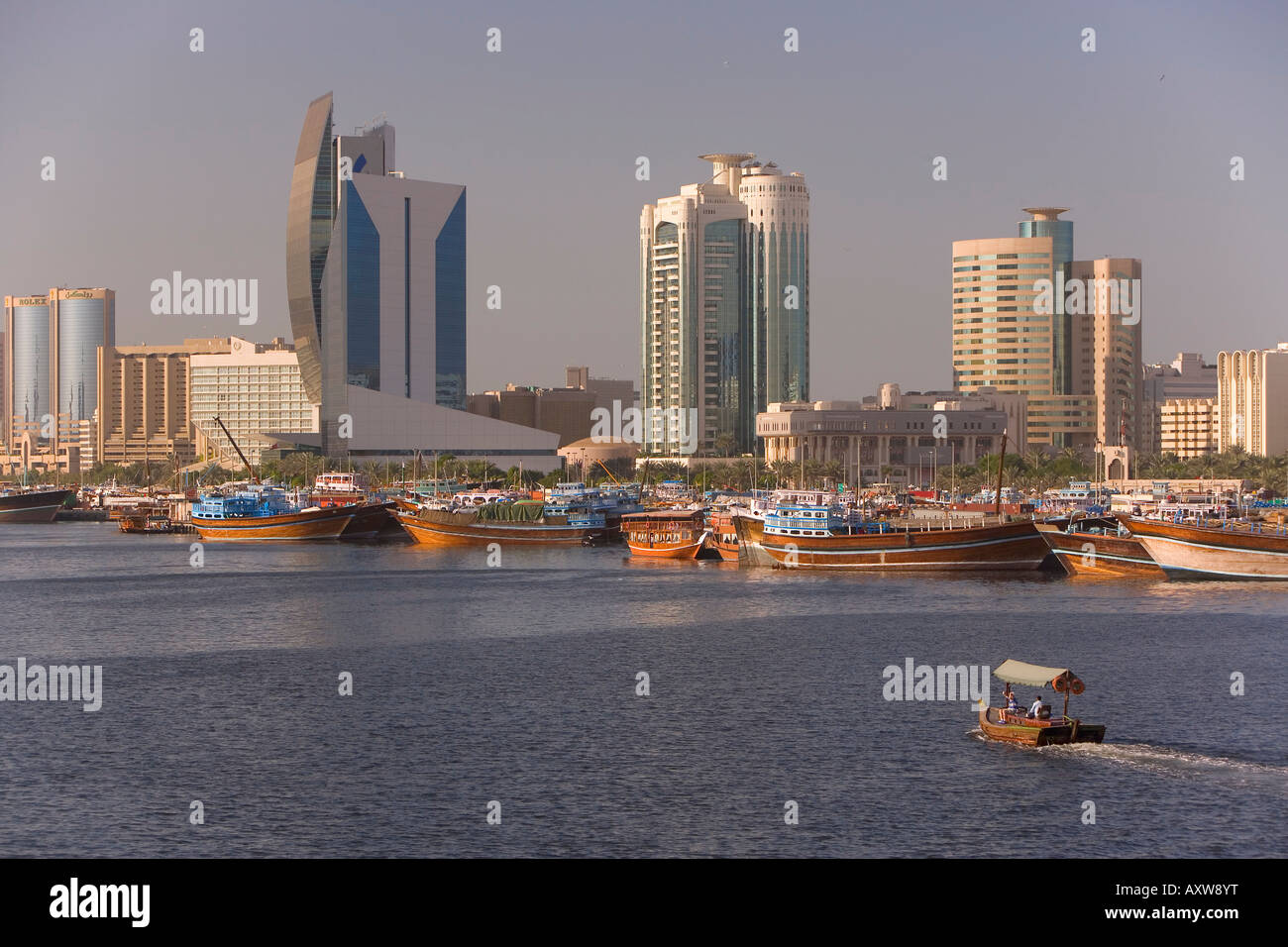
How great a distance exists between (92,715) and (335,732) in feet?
18.4

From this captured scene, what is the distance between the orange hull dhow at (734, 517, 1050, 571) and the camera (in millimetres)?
65312

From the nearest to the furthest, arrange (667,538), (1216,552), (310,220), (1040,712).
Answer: (1040,712) → (1216,552) → (667,538) → (310,220)

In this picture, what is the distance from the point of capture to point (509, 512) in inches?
3848

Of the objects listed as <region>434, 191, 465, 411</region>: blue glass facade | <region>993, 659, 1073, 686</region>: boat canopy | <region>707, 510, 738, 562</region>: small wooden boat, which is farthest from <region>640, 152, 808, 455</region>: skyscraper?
<region>993, 659, 1073, 686</region>: boat canopy

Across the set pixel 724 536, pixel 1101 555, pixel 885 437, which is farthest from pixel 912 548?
pixel 885 437

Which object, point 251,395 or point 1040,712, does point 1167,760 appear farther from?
point 251,395

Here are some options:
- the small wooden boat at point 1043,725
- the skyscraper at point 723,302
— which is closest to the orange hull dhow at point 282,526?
the small wooden boat at point 1043,725

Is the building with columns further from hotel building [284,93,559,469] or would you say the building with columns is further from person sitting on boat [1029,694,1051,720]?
person sitting on boat [1029,694,1051,720]

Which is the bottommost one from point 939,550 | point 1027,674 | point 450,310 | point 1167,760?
point 1167,760

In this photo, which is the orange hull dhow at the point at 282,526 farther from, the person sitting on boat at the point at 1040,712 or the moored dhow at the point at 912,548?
the person sitting on boat at the point at 1040,712

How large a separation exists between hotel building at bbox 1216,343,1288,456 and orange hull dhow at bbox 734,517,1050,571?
4548 inches

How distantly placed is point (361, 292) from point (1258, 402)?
98.6 meters

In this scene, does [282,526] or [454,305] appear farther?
[454,305]
